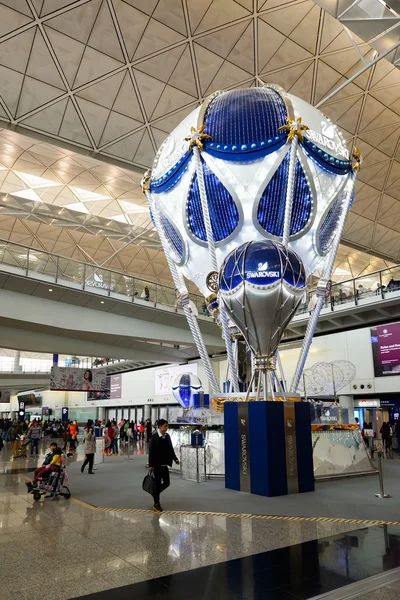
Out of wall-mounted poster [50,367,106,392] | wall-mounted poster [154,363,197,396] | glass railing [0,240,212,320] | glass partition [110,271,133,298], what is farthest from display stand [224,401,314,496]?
wall-mounted poster [154,363,197,396]

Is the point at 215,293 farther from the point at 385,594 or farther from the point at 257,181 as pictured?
the point at 385,594

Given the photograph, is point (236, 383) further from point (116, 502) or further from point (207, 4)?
point (207, 4)

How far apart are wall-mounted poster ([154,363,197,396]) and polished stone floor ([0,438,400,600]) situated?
26.6 meters

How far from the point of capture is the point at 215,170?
34.6 ft

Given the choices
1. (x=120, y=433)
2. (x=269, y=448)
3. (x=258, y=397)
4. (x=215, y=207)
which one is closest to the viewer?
(x=269, y=448)

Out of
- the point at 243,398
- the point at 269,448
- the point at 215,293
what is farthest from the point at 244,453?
the point at 215,293

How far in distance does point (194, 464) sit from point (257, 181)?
274 inches

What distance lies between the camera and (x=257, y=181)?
34.0ft

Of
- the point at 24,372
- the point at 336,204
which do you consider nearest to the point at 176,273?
the point at 336,204


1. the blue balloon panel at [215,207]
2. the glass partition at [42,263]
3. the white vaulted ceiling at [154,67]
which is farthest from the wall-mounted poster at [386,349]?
the glass partition at [42,263]

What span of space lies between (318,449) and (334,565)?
7.30 m

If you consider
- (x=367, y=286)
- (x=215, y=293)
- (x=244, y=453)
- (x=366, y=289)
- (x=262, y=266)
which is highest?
(x=367, y=286)

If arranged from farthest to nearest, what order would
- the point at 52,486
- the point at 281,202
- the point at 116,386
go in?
the point at 116,386 → the point at 281,202 → the point at 52,486

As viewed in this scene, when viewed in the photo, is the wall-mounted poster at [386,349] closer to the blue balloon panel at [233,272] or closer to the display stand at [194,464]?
the display stand at [194,464]
